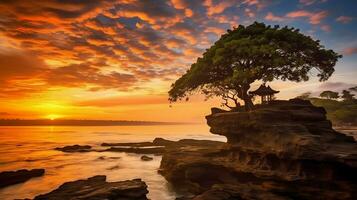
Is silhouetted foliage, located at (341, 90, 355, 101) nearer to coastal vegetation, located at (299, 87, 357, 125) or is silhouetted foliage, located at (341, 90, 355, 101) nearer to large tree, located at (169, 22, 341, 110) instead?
coastal vegetation, located at (299, 87, 357, 125)

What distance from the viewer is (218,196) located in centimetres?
2152

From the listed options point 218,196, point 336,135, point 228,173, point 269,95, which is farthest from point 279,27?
point 218,196

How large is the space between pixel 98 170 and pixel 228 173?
26721mm

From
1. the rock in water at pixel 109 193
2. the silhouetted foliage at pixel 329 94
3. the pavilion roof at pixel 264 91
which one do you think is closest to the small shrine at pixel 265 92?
the pavilion roof at pixel 264 91

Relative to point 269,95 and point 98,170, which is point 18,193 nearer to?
point 98,170

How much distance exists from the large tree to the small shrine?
1.22 metres

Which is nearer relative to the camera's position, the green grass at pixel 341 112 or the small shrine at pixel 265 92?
the small shrine at pixel 265 92

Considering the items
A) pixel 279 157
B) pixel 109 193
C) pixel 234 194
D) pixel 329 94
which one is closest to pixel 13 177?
pixel 109 193

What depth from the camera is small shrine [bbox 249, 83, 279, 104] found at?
32.1 metres

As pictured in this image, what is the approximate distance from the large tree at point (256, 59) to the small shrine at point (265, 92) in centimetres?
122

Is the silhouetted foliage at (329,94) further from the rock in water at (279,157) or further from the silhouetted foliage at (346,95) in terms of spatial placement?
the rock in water at (279,157)

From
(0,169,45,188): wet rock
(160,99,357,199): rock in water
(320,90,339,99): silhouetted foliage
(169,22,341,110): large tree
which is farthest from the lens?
(320,90,339,99): silhouetted foliage

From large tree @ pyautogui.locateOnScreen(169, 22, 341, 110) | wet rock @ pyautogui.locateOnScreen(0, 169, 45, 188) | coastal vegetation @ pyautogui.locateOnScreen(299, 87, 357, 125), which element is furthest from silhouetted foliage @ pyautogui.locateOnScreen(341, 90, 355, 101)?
wet rock @ pyautogui.locateOnScreen(0, 169, 45, 188)

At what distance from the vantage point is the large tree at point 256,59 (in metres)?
28.5
